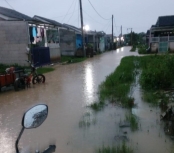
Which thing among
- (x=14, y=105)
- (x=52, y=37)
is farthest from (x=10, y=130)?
(x=52, y=37)

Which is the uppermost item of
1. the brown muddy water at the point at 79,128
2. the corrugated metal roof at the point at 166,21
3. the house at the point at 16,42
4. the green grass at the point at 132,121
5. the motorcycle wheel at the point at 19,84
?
the corrugated metal roof at the point at 166,21

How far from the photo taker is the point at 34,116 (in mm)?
2221

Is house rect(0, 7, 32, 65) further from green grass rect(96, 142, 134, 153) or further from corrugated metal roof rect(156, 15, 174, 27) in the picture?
corrugated metal roof rect(156, 15, 174, 27)

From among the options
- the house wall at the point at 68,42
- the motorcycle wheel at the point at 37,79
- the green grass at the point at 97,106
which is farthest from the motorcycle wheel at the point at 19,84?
the house wall at the point at 68,42

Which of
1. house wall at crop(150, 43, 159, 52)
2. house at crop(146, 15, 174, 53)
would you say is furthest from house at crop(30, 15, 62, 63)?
house at crop(146, 15, 174, 53)

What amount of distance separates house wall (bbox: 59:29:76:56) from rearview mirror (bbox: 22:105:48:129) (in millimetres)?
26982

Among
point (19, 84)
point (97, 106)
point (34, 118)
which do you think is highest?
point (34, 118)

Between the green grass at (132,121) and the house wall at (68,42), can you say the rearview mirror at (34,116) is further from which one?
the house wall at (68,42)

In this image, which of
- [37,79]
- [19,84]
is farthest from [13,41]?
[19,84]

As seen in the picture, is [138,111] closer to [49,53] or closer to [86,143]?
[86,143]

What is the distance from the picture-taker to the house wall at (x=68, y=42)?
1145 inches

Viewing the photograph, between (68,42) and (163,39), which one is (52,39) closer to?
(68,42)

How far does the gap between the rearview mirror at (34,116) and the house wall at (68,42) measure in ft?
88.5

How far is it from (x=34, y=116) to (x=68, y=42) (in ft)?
91.1
